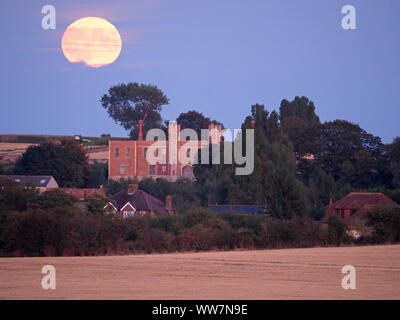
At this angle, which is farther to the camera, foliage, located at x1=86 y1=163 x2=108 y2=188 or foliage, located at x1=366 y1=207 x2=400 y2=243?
foliage, located at x1=86 y1=163 x2=108 y2=188

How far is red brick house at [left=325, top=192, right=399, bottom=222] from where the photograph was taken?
50.1 meters

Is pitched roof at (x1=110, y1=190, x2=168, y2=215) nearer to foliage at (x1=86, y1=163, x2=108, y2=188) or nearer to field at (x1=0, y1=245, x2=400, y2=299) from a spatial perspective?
foliage at (x1=86, y1=163, x2=108, y2=188)

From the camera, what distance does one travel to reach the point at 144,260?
2970 centimetres

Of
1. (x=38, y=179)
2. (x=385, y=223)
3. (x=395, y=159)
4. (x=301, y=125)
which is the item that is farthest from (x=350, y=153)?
(x=38, y=179)

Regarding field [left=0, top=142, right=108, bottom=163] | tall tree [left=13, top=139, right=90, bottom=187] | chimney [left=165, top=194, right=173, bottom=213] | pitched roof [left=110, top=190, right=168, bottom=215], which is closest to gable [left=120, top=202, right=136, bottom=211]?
pitched roof [left=110, top=190, right=168, bottom=215]

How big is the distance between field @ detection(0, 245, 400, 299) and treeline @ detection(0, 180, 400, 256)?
3848 millimetres

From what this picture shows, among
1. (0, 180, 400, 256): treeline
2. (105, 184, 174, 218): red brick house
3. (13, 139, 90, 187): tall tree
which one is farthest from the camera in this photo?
(13, 139, 90, 187): tall tree

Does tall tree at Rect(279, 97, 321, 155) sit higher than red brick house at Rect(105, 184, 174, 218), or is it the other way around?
tall tree at Rect(279, 97, 321, 155)

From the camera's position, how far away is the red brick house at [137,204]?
169 ft

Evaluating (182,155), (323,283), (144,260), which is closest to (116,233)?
(144,260)

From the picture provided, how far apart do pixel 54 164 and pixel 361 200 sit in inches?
1234
